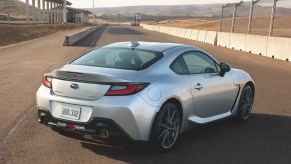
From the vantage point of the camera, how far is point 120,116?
5.19 meters

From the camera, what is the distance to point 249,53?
25703 millimetres

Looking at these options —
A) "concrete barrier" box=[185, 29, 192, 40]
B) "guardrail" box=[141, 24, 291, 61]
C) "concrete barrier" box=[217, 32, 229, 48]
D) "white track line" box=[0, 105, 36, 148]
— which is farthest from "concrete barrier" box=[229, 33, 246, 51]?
"white track line" box=[0, 105, 36, 148]

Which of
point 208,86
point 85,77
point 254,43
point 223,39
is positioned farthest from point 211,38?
point 85,77

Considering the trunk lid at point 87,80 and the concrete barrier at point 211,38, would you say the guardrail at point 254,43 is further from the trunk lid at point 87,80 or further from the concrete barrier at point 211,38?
the trunk lid at point 87,80

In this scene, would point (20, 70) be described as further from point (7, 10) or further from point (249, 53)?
point (7, 10)

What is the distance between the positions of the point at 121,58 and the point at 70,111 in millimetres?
1160

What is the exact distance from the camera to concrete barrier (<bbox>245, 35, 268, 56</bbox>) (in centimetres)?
2386

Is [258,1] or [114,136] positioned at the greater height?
[258,1]

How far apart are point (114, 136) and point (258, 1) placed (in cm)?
2531

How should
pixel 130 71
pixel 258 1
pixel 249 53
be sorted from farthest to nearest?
1. pixel 258 1
2. pixel 249 53
3. pixel 130 71

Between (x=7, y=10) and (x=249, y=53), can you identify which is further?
(x=7, y=10)

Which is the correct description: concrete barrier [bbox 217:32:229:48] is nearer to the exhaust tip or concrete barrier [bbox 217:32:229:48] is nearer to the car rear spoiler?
the car rear spoiler

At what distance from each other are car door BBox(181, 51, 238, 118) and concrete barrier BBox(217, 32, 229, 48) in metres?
24.5

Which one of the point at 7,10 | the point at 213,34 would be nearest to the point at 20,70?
the point at 213,34
